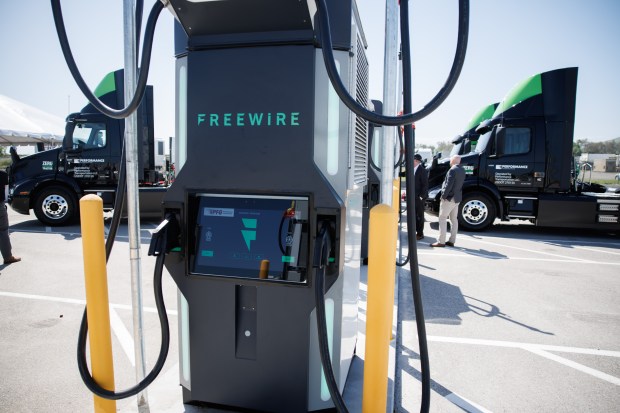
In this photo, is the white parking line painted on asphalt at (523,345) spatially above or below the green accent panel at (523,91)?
below

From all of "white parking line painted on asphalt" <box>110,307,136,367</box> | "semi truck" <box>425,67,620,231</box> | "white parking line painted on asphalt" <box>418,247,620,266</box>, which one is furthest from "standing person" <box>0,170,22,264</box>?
"semi truck" <box>425,67,620,231</box>

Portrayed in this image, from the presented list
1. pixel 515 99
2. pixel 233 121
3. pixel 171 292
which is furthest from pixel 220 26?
pixel 515 99

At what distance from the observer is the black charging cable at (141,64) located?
1497 mm

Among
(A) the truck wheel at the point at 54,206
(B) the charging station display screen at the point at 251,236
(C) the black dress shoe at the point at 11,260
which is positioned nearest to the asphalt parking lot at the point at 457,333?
(C) the black dress shoe at the point at 11,260

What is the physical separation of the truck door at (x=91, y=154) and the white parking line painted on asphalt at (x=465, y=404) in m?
8.90

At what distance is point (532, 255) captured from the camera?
710cm

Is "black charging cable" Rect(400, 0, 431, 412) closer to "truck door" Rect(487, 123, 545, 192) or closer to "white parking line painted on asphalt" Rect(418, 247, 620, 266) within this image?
"white parking line painted on asphalt" Rect(418, 247, 620, 266)

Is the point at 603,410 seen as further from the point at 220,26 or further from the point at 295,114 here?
the point at 220,26

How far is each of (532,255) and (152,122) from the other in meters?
8.77

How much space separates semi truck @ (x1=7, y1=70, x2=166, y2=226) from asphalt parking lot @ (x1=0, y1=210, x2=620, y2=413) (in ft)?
7.56

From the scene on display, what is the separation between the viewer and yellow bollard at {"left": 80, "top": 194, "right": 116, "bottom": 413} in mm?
1679

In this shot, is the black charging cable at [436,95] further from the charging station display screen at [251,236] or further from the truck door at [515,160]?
the truck door at [515,160]

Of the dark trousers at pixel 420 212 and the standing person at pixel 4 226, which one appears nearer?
the standing person at pixel 4 226

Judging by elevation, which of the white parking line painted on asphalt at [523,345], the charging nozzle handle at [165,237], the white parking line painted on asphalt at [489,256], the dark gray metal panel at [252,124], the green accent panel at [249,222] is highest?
the dark gray metal panel at [252,124]
